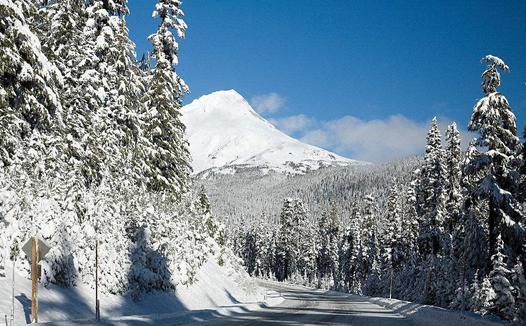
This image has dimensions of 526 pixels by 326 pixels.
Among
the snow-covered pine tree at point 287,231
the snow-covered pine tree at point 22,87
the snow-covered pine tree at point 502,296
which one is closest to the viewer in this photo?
the snow-covered pine tree at point 22,87

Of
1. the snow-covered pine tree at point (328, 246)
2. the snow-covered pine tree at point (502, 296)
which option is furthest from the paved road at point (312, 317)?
the snow-covered pine tree at point (328, 246)

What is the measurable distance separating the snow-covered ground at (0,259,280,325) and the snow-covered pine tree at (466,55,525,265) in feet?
46.5

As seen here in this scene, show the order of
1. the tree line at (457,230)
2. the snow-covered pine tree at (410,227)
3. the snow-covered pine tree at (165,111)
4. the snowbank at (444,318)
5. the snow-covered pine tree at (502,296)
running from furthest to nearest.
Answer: the snow-covered pine tree at (410,227) → the snow-covered pine tree at (165,111) → the tree line at (457,230) → the snow-covered pine tree at (502,296) → the snowbank at (444,318)

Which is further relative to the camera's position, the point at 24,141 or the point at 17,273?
the point at 24,141

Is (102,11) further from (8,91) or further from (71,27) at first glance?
(8,91)

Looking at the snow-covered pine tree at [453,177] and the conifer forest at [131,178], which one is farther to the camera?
the snow-covered pine tree at [453,177]

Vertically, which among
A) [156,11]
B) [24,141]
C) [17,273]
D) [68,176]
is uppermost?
[156,11]

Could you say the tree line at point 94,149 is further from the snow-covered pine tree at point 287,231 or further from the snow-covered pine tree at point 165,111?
the snow-covered pine tree at point 287,231

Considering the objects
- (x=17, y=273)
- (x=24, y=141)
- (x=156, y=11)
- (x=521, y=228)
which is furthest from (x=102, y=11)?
(x=521, y=228)

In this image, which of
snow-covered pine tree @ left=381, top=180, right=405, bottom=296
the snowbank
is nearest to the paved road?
the snowbank

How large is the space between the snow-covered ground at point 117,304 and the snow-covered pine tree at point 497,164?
14.2 meters

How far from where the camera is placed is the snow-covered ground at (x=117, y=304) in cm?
1537

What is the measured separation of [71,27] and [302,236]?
8598 centimetres

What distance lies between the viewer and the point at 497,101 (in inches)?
1152
